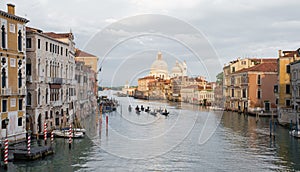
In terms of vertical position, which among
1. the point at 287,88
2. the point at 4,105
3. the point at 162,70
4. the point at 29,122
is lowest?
the point at 29,122

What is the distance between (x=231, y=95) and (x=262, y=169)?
31.1m

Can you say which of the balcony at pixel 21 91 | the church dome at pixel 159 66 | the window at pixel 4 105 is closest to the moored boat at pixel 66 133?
the balcony at pixel 21 91

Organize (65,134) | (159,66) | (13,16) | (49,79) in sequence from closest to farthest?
(13,16) < (65,134) < (49,79) < (159,66)

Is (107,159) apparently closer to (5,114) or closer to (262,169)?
(5,114)

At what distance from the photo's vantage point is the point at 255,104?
1469 inches

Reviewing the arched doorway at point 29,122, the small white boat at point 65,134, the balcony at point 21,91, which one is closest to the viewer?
the balcony at point 21,91

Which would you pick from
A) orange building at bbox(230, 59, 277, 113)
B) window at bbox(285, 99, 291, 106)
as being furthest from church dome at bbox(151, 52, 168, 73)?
window at bbox(285, 99, 291, 106)

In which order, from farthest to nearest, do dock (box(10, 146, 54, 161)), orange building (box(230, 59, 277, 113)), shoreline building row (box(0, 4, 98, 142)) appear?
orange building (box(230, 59, 277, 113)), shoreline building row (box(0, 4, 98, 142)), dock (box(10, 146, 54, 161))

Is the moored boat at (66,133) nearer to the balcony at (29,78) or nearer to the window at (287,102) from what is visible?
the balcony at (29,78)

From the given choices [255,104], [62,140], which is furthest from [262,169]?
[255,104]

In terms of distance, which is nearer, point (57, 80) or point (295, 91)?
point (57, 80)

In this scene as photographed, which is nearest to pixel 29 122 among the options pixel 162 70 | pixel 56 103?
pixel 56 103

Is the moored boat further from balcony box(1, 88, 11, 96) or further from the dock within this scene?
the dock

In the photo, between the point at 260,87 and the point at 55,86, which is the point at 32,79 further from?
the point at 260,87
